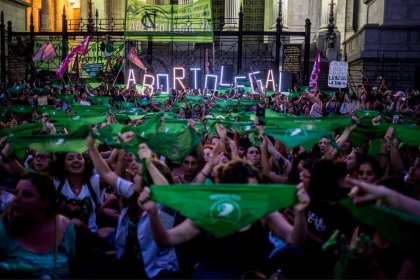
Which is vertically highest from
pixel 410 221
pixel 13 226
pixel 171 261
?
pixel 410 221

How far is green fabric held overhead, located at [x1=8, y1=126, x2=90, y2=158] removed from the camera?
19.5ft

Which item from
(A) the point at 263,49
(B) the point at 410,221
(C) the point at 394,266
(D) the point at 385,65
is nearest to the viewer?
(B) the point at 410,221

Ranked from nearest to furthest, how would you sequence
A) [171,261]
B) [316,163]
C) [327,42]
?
1. [171,261]
2. [316,163]
3. [327,42]

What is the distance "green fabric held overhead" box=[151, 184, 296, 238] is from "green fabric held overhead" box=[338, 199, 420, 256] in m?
0.49

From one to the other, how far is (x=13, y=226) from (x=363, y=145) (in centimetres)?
638

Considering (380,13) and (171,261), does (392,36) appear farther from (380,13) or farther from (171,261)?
(171,261)

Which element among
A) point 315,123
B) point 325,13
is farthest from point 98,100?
point 325,13

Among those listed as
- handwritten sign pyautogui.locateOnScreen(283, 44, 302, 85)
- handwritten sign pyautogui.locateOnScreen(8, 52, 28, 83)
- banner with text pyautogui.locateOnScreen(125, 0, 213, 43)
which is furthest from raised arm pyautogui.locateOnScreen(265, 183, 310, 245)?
handwritten sign pyautogui.locateOnScreen(8, 52, 28, 83)

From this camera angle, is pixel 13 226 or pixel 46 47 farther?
pixel 46 47

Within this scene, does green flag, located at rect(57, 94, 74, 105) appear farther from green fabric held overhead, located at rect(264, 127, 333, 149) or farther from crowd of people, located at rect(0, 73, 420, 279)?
green fabric held overhead, located at rect(264, 127, 333, 149)

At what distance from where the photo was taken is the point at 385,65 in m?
21.7

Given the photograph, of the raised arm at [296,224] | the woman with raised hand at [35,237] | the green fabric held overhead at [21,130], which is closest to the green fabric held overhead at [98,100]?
the green fabric held overhead at [21,130]

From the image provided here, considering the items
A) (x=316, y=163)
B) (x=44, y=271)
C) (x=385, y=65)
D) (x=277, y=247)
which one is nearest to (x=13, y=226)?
(x=44, y=271)

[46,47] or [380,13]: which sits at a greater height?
[380,13]
